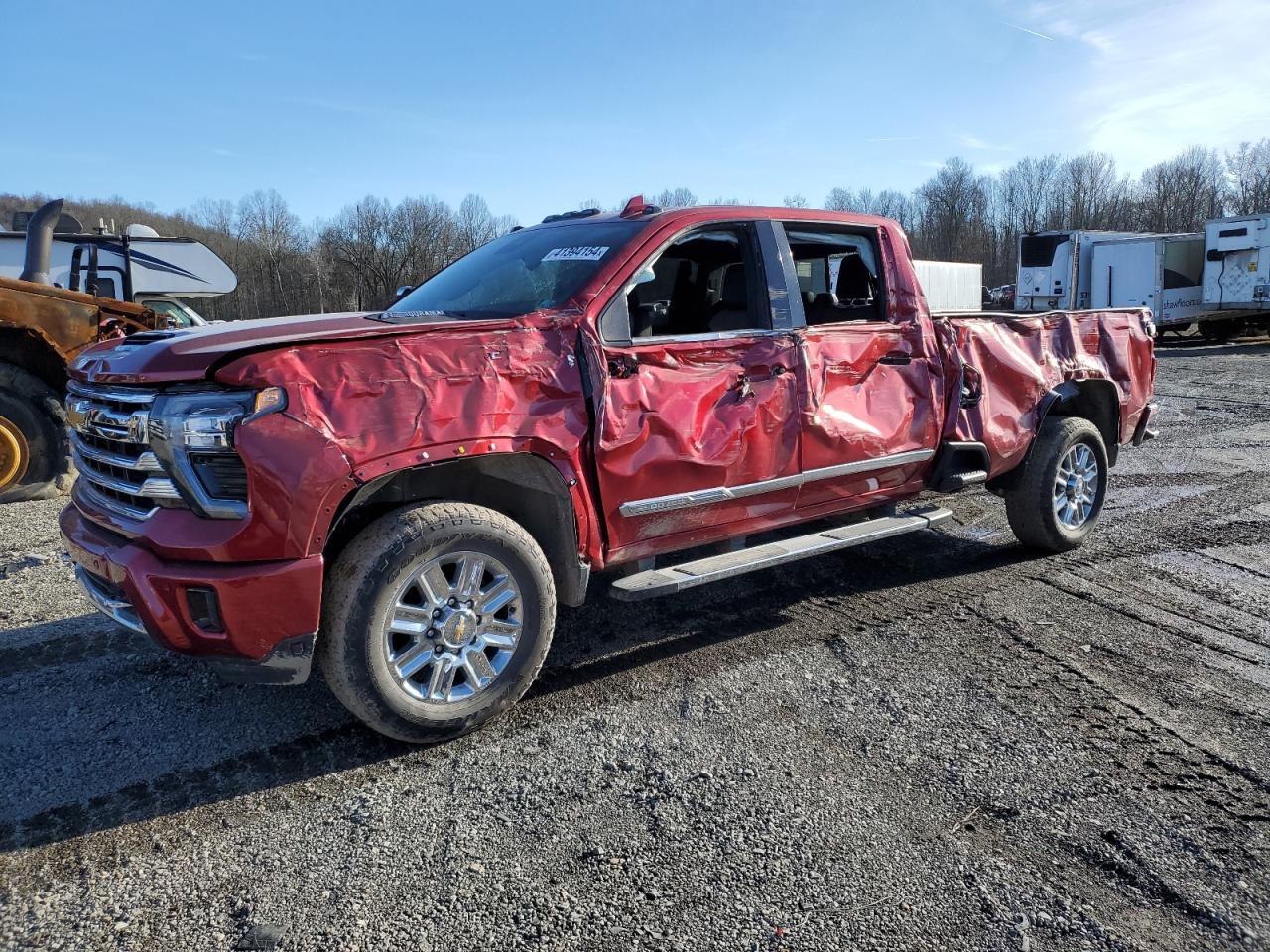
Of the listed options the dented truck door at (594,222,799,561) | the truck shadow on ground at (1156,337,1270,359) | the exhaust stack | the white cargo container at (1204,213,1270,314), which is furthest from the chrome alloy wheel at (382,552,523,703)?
the white cargo container at (1204,213,1270,314)

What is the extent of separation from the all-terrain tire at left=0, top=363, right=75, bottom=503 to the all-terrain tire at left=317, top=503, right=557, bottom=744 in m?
Result: 5.90

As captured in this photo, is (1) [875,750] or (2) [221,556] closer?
(2) [221,556]

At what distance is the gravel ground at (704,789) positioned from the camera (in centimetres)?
241

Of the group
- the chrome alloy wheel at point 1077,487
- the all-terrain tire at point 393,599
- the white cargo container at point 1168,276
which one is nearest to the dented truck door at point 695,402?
the all-terrain tire at point 393,599

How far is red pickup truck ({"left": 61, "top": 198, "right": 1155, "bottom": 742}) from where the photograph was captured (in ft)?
9.54

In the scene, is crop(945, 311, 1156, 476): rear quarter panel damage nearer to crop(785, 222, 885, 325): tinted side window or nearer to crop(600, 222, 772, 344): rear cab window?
crop(785, 222, 885, 325): tinted side window

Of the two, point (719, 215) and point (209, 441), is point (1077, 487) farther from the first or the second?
point (209, 441)

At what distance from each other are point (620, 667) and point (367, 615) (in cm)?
138

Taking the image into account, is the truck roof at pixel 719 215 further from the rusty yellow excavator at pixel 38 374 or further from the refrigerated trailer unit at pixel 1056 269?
the refrigerated trailer unit at pixel 1056 269

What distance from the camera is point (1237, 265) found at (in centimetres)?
2294

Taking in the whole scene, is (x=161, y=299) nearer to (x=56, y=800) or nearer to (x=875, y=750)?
(x=56, y=800)

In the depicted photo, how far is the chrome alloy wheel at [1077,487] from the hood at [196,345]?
4.04 m

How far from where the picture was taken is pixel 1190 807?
289 cm

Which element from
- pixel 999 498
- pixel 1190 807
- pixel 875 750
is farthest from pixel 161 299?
pixel 1190 807
